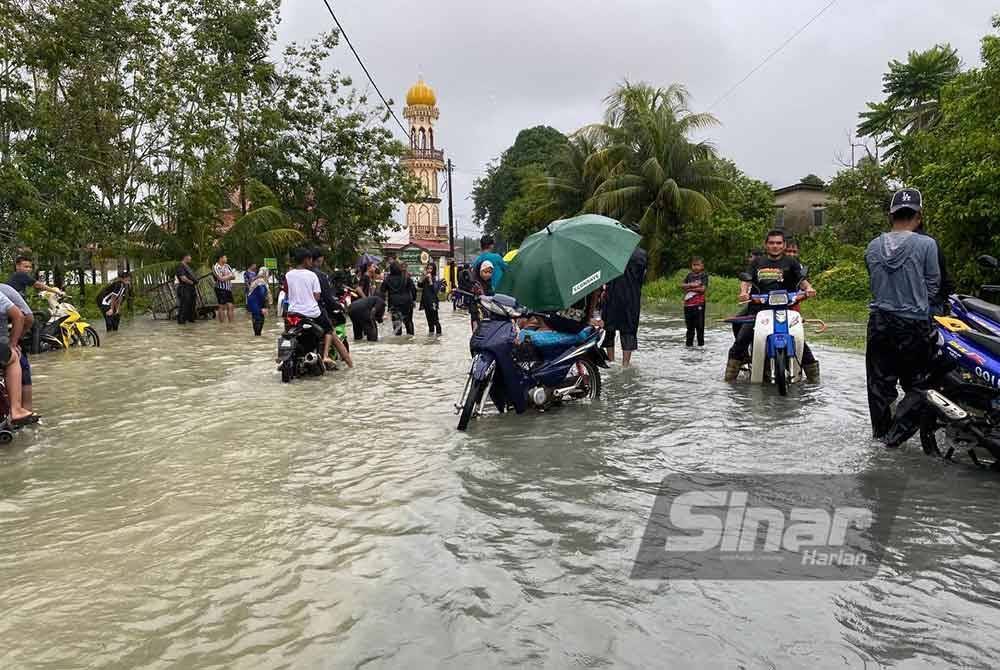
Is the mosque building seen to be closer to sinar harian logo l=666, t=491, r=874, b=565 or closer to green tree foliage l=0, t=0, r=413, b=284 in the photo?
Result: green tree foliage l=0, t=0, r=413, b=284

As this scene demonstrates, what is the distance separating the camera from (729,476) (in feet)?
17.2

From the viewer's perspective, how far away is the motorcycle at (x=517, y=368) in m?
7.07

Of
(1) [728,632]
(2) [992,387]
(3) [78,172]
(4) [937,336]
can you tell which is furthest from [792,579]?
(3) [78,172]

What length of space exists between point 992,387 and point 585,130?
30540mm

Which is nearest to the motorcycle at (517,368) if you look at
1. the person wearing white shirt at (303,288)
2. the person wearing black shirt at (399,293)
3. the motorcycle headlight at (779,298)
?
the motorcycle headlight at (779,298)

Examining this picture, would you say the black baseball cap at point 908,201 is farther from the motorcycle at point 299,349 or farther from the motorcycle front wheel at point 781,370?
the motorcycle at point 299,349

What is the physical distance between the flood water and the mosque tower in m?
56.0

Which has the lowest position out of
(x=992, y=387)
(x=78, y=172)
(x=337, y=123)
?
(x=992, y=387)

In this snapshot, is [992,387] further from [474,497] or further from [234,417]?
[234,417]

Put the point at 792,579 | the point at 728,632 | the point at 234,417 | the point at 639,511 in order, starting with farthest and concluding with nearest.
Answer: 1. the point at 234,417
2. the point at 639,511
3. the point at 792,579
4. the point at 728,632

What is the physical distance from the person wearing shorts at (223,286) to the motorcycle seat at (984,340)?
18253mm

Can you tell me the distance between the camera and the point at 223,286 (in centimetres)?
2116

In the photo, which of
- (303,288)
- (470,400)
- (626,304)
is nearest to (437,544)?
(470,400)

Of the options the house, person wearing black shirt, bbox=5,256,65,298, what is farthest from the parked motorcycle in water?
the house
